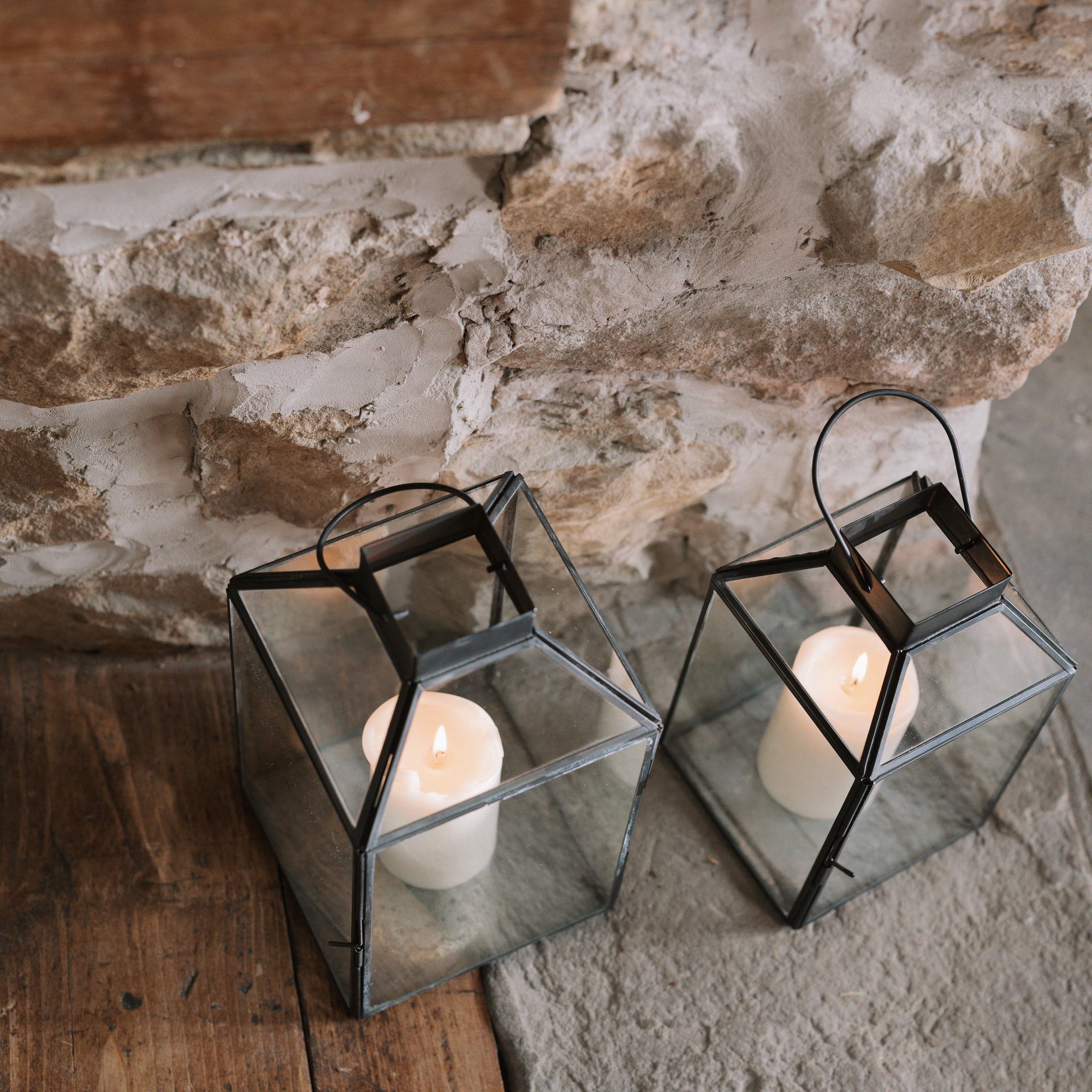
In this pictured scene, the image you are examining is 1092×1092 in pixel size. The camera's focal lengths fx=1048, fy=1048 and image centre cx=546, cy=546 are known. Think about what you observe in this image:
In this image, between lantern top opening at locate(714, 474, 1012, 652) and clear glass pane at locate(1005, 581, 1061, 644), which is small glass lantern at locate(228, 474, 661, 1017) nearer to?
lantern top opening at locate(714, 474, 1012, 652)

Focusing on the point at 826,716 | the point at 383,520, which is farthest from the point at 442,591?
the point at 826,716

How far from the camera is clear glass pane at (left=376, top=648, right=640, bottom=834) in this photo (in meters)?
0.72

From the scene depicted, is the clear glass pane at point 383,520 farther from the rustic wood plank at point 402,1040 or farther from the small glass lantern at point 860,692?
the rustic wood plank at point 402,1040

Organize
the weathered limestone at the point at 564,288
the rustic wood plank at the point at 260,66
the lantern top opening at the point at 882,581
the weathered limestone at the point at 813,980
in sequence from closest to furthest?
the rustic wood plank at the point at 260,66 < the weathered limestone at the point at 564,288 < the lantern top opening at the point at 882,581 < the weathered limestone at the point at 813,980

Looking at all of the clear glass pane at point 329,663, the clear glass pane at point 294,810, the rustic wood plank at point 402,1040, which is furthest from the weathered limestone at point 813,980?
the clear glass pane at point 329,663

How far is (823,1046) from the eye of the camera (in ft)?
2.74

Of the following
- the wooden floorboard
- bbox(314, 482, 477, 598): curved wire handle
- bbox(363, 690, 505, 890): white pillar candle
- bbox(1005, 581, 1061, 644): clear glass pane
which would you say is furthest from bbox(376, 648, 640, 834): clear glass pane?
bbox(1005, 581, 1061, 644): clear glass pane

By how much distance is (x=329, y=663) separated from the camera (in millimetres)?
773

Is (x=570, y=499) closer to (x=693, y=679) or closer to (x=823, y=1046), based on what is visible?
(x=693, y=679)

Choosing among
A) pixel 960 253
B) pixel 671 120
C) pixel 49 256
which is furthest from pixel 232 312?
pixel 960 253

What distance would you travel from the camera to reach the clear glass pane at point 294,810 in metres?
0.73

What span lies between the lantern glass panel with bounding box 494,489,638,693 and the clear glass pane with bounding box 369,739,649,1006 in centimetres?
8

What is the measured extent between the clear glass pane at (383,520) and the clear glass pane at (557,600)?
3 centimetres

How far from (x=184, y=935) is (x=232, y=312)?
51 cm
